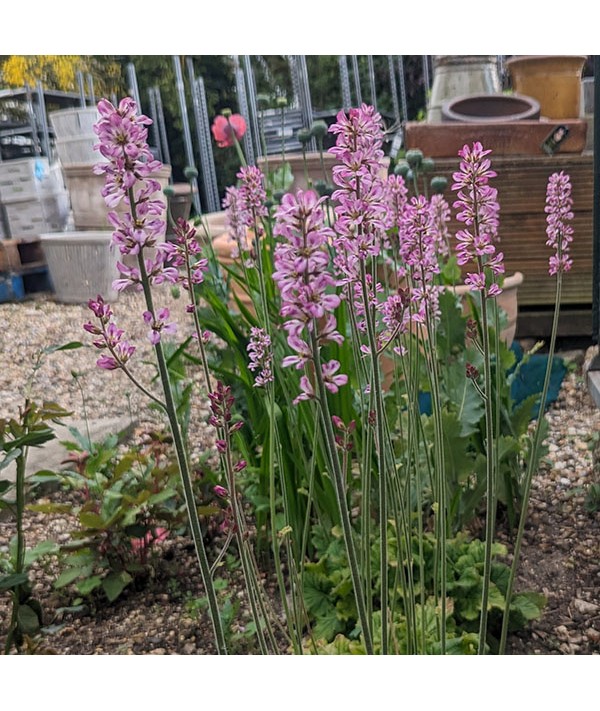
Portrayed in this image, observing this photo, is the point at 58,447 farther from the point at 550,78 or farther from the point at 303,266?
the point at 550,78

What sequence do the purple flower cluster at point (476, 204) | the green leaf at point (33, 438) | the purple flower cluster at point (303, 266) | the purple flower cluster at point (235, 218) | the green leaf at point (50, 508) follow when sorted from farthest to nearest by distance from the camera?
1. the purple flower cluster at point (235, 218)
2. the green leaf at point (50, 508)
3. the green leaf at point (33, 438)
4. the purple flower cluster at point (476, 204)
5. the purple flower cluster at point (303, 266)

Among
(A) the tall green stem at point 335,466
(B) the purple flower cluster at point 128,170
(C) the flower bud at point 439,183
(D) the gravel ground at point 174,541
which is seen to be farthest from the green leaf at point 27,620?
(C) the flower bud at point 439,183

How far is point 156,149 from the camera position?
3.71ft

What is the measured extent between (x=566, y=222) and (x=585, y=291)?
0.43 ft

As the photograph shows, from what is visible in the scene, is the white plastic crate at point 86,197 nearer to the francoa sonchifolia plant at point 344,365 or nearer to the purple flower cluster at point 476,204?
the francoa sonchifolia plant at point 344,365

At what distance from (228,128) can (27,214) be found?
1.15ft

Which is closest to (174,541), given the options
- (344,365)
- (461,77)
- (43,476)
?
(43,476)

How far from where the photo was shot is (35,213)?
1133mm

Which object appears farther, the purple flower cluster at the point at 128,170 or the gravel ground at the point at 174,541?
the gravel ground at the point at 174,541

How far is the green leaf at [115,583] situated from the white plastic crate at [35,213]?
0.55 m

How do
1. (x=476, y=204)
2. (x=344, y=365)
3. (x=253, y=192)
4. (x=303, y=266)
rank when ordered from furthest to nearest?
(x=344, y=365), (x=253, y=192), (x=476, y=204), (x=303, y=266)

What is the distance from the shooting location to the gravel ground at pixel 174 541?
1069 millimetres

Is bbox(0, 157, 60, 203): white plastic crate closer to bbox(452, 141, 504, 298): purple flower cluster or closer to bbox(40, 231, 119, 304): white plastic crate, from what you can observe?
bbox(40, 231, 119, 304): white plastic crate
